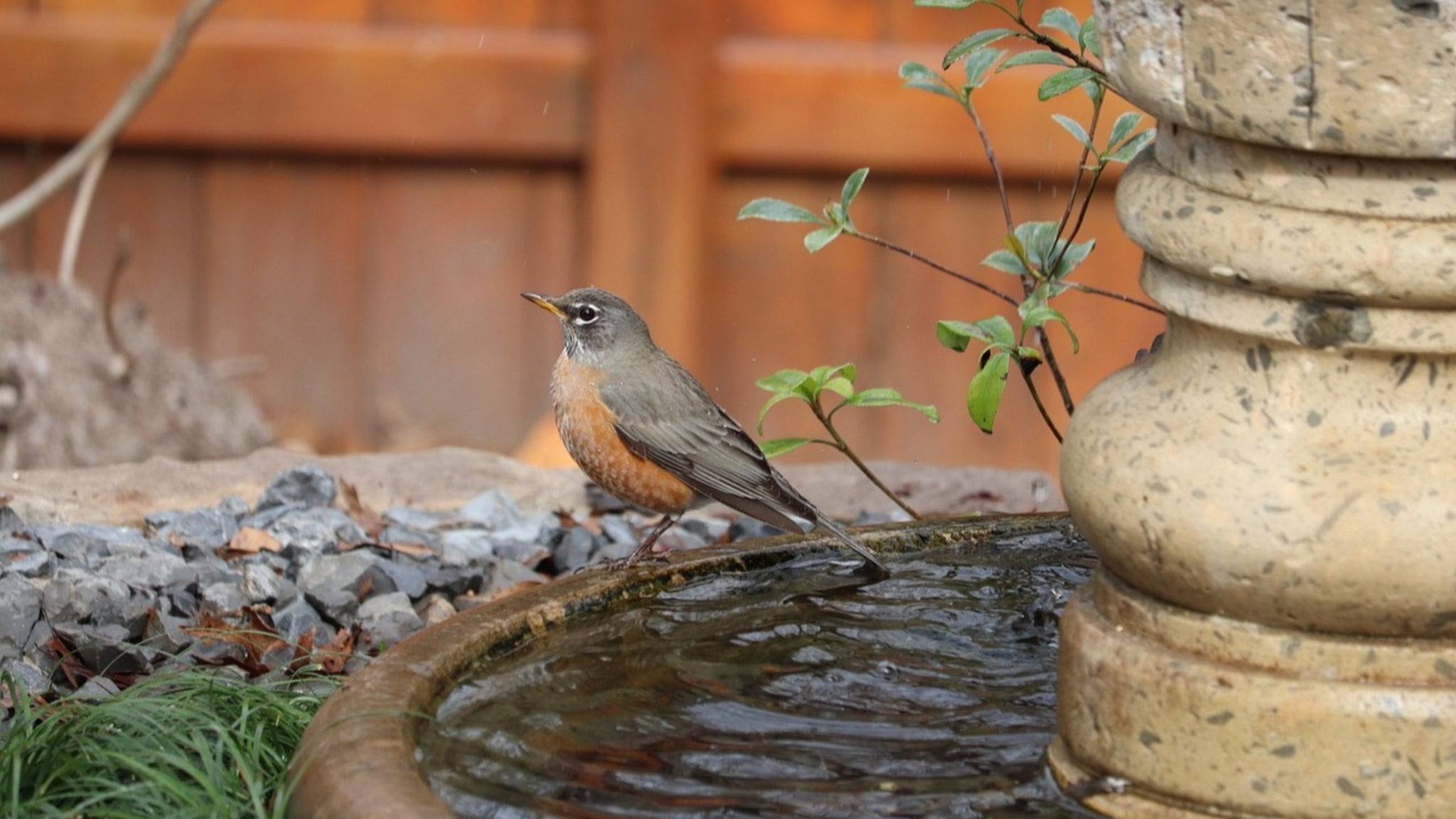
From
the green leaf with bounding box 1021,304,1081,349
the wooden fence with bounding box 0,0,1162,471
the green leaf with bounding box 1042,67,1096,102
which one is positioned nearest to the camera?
the green leaf with bounding box 1021,304,1081,349

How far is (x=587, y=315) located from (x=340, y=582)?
3.41 ft

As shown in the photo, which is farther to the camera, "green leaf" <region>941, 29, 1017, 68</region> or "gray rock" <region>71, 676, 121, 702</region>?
"green leaf" <region>941, 29, 1017, 68</region>

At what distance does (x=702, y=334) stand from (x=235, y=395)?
140 centimetres

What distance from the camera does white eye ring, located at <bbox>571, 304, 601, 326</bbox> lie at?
4508mm

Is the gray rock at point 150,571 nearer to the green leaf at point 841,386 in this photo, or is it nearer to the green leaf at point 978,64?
the green leaf at point 841,386

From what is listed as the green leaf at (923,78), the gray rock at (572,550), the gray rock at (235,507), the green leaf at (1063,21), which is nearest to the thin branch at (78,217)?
the gray rock at (235,507)

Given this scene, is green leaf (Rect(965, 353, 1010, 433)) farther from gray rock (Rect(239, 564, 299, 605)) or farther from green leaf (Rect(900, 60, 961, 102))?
gray rock (Rect(239, 564, 299, 605))

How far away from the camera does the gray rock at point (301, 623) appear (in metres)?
3.57

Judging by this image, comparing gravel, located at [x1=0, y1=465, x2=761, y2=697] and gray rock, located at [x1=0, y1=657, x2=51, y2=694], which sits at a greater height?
gray rock, located at [x1=0, y1=657, x2=51, y2=694]

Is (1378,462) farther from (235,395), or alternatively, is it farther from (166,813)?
(235,395)

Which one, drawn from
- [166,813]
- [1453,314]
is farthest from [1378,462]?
[166,813]

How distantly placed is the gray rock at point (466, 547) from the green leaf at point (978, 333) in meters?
1.10

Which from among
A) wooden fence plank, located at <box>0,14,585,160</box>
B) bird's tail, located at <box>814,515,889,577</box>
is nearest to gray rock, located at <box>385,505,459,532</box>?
bird's tail, located at <box>814,515,889,577</box>

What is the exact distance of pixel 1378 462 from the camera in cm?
200
